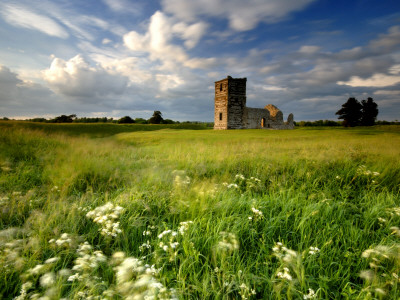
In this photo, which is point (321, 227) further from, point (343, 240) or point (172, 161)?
point (172, 161)

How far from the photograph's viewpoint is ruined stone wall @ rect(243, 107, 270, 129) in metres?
40.3

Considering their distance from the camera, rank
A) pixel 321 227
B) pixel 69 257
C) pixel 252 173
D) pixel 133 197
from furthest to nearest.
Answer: pixel 252 173 < pixel 133 197 < pixel 321 227 < pixel 69 257

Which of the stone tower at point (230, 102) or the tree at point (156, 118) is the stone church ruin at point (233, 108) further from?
the tree at point (156, 118)

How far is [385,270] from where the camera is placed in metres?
2.62

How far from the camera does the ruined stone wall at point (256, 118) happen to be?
4031 cm

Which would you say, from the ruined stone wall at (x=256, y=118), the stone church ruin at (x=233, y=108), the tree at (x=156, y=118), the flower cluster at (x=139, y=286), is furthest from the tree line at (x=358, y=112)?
the flower cluster at (x=139, y=286)

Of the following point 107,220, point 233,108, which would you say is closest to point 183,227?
point 107,220

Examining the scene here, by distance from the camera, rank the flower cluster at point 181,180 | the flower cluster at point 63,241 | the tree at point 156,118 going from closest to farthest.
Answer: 1. the flower cluster at point 63,241
2. the flower cluster at point 181,180
3. the tree at point 156,118

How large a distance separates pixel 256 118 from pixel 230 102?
750 centimetres

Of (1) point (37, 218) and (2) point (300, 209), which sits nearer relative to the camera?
(1) point (37, 218)

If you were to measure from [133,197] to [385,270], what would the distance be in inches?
168

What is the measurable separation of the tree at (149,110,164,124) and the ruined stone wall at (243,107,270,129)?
24754mm

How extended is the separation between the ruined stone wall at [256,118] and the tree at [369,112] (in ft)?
71.3

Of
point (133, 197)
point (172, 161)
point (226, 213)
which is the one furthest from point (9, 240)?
point (172, 161)
